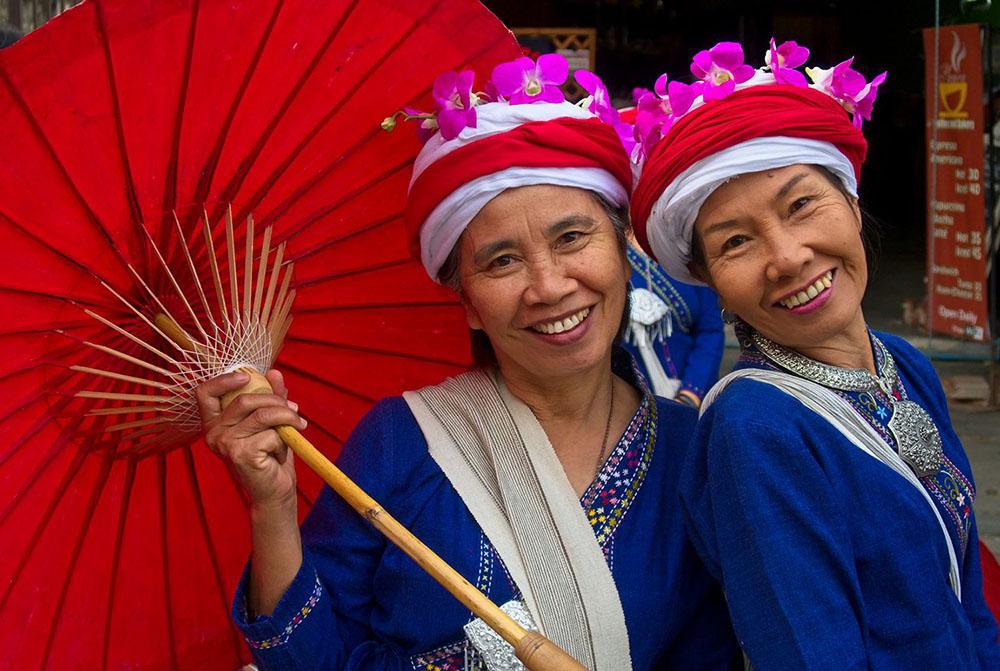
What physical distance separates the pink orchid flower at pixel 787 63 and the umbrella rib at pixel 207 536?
1.28 m

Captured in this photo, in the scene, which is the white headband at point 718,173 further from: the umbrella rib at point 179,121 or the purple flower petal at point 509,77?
the umbrella rib at point 179,121

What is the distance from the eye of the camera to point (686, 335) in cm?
414

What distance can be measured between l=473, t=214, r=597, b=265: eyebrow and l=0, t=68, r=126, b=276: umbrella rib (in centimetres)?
61

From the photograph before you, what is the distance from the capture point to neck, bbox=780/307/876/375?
6.38ft

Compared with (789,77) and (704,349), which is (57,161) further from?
(704,349)

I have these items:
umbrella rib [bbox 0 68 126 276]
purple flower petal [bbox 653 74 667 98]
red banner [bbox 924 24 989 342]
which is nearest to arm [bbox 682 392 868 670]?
purple flower petal [bbox 653 74 667 98]

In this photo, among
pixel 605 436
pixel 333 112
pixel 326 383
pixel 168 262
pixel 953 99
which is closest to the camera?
pixel 168 262

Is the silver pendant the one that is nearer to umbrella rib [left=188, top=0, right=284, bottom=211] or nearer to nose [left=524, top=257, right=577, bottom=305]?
nose [left=524, top=257, right=577, bottom=305]

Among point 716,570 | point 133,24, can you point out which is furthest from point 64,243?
point 716,570

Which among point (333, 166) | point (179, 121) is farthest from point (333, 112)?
point (179, 121)

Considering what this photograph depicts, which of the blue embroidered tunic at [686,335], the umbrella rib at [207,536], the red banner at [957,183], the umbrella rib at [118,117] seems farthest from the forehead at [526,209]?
the red banner at [957,183]

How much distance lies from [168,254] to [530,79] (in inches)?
28.0

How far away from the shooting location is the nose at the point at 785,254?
182 cm

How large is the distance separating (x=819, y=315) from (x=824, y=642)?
1.70ft
